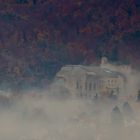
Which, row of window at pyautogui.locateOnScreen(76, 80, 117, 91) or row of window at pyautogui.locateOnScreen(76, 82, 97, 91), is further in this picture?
row of window at pyautogui.locateOnScreen(76, 82, 97, 91)

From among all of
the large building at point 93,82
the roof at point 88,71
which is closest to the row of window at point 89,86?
the large building at point 93,82

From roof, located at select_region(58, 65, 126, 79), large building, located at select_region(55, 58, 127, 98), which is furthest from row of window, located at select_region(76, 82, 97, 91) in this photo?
roof, located at select_region(58, 65, 126, 79)

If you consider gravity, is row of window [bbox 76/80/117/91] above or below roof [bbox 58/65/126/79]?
below

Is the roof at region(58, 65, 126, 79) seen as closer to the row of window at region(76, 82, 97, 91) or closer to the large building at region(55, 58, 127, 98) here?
the large building at region(55, 58, 127, 98)

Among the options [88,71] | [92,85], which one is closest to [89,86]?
[92,85]

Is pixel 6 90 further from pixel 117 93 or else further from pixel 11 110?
pixel 117 93

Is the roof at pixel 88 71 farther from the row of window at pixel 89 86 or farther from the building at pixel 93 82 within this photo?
the row of window at pixel 89 86

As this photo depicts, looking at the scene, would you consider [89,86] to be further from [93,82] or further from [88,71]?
[88,71]

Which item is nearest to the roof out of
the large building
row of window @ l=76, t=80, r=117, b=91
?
the large building

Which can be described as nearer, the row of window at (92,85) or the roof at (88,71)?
the row of window at (92,85)
